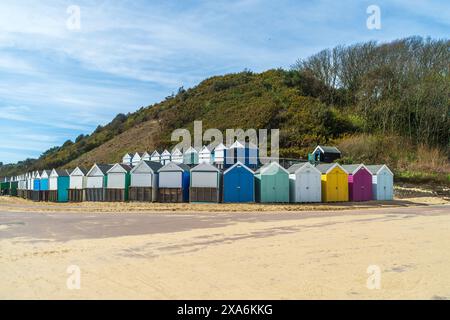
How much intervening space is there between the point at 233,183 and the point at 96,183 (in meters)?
11.3

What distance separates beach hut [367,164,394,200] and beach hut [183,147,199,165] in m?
16.9

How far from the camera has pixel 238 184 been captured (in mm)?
30203

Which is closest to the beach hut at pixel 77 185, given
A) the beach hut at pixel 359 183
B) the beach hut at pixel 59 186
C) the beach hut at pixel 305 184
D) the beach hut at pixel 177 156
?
the beach hut at pixel 59 186

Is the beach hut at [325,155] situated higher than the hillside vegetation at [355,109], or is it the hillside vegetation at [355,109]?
the hillside vegetation at [355,109]

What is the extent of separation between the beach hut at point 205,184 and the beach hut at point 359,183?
10.3 metres

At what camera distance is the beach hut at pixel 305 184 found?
101 feet

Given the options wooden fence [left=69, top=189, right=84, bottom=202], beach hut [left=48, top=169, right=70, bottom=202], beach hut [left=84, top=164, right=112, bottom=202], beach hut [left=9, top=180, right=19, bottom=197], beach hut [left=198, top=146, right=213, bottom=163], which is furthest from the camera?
beach hut [left=9, top=180, right=19, bottom=197]

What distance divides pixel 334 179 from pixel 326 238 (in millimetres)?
18912

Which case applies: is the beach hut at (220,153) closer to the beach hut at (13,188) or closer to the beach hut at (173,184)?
the beach hut at (173,184)

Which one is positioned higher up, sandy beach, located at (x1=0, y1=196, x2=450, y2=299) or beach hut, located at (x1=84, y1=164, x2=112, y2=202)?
beach hut, located at (x1=84, y1=164, x2=112, y2=202)

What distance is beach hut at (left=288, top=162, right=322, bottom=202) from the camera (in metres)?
30.9

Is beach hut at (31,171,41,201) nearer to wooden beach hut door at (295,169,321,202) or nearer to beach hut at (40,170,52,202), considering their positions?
beach hut at (40,170,52,202)

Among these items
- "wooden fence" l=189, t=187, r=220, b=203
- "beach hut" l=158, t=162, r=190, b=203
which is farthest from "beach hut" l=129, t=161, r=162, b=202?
"wooden fence" l=189, t=187, r=220, b=203
